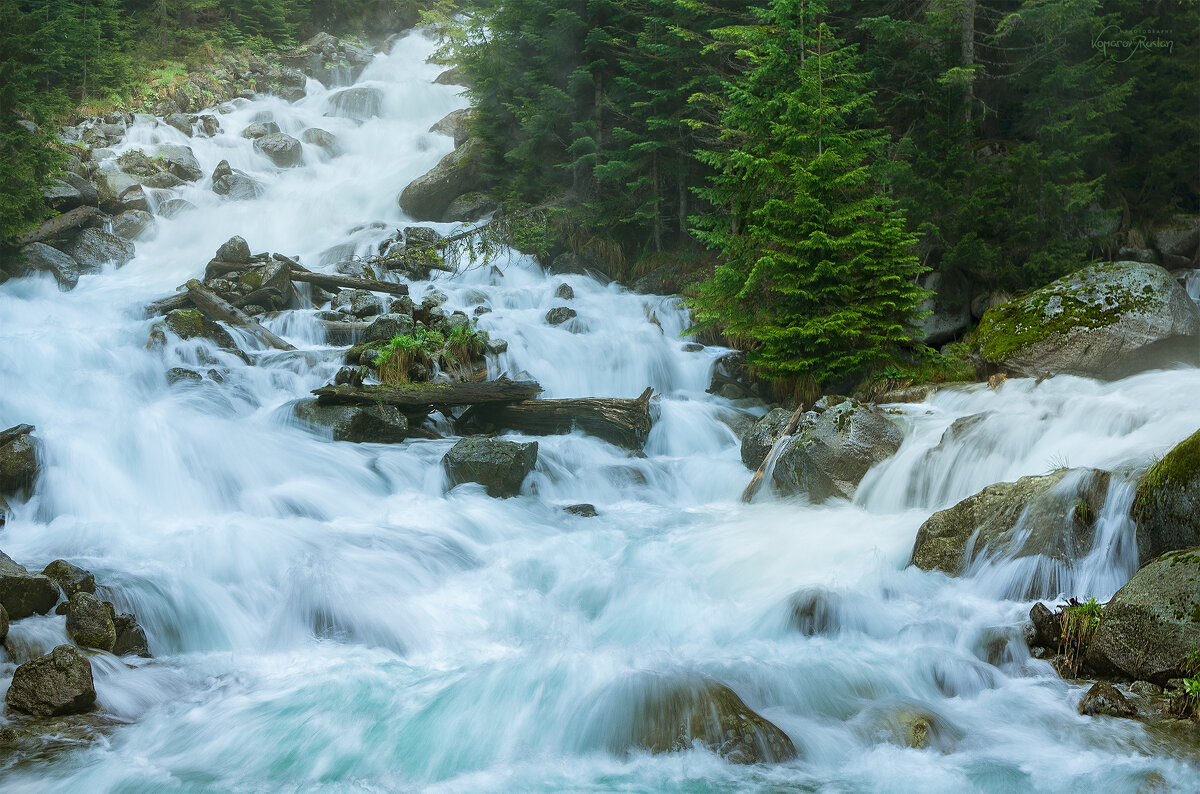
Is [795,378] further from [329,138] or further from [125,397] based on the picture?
[329,138]

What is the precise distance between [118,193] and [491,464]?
15584 mm

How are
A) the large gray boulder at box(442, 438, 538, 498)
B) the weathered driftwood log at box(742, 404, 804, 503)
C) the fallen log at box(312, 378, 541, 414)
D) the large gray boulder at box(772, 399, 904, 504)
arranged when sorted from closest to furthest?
the large gray boulder at box(772, 399, 904, 504) < the large gray boulder at box(442, 438, 538, 498) < the weathered driftwood log at box(742, 404, 804, 503) < the fallen log at box(312, 378, 541, 414)

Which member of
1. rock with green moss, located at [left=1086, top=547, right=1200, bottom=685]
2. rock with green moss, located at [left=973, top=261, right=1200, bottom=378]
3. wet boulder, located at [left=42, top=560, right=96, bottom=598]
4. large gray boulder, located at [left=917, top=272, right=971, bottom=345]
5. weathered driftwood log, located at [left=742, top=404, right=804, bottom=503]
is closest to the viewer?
rock with green moss, located at [left=1086, top=547, right=1200, bottom=685]

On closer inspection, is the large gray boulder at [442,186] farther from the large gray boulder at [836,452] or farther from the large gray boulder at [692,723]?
the large gray boulder at [692,723]

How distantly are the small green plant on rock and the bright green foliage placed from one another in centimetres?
617

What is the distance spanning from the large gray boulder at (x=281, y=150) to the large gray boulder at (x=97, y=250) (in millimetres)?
6928

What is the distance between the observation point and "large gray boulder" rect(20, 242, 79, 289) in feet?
50.3

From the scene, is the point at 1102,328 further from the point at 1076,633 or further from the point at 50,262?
the point at 50,262

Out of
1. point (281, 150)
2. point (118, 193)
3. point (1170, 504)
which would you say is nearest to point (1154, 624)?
point (1170, 504)

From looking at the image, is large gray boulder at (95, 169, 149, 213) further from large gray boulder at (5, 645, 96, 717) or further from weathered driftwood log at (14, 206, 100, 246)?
large gray boulder at (5, 645, 96, 717)

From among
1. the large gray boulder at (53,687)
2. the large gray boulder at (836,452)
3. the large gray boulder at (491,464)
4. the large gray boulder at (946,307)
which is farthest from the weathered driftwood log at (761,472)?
the large gray boulder at (53,687)

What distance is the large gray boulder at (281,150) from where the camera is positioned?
2397cm

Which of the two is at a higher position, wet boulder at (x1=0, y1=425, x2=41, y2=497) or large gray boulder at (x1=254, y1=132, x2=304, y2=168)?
large gray boulder at (x1=254, y1=132, x2=304, y2=168)

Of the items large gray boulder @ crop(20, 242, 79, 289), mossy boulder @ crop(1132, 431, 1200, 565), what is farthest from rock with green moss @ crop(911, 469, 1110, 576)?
large gray boulder @ crop(20, 242, 79, 289)
